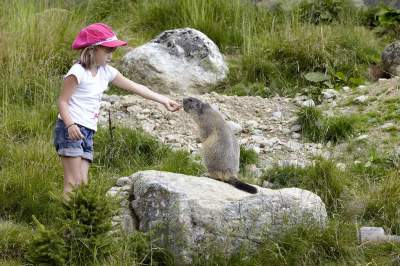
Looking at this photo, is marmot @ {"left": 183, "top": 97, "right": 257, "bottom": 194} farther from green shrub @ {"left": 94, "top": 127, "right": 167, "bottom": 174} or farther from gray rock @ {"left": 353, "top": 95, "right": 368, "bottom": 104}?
gray rock @ {"left": 353, "top": 95, "right": 368, "bottom": 104}

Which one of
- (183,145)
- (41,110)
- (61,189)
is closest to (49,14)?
(41,110)

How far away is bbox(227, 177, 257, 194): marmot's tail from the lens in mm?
5796

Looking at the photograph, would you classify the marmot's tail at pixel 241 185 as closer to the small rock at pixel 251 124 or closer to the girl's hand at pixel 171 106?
the girl's hand at pixel 171 106

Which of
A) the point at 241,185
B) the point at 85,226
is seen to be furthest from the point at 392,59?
the point at 85,226

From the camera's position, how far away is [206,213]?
540 cm

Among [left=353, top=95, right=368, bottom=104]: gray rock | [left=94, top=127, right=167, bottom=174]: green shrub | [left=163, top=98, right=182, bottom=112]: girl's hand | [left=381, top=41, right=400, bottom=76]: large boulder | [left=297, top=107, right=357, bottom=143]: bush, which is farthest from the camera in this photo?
[left=381, top=41, right=400, bottom=76]: large boulder

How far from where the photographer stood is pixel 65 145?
5723 millimetres

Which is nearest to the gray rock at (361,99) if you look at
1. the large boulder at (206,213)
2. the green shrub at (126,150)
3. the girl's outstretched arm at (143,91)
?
the green shrub at (126,150)

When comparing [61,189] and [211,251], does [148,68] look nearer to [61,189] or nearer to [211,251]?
[61,189]

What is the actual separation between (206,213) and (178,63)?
455 cm

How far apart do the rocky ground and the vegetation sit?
0.62 ft

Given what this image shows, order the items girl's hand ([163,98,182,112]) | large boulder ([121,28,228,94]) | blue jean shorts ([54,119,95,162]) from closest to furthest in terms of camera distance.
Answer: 1. blue jean shorts ([54,119,95,162])
2. girl's hand ([163,98,182,112])
3. large boulder ([121,28,228,94])

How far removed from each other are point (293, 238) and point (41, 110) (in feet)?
12.3

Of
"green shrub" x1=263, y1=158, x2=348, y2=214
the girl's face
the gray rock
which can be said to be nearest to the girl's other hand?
the girl's face
